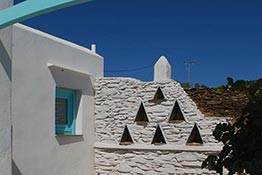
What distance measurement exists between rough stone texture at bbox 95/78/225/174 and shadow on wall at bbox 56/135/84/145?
77 cm

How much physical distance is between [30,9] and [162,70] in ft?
18.8

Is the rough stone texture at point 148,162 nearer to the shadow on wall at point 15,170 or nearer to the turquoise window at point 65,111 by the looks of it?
the turquoise window at point 65,111

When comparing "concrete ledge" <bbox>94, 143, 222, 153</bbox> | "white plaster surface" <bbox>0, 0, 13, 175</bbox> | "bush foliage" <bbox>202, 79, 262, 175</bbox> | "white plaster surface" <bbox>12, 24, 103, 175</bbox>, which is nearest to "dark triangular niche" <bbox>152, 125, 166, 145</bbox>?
"concrete ledge" <bbox>94, 143, 222, 153</bbox>

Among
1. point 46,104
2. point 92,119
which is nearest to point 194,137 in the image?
point 92,119

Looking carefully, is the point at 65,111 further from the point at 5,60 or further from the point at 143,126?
the point at 5,60

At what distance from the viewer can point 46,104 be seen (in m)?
7.28

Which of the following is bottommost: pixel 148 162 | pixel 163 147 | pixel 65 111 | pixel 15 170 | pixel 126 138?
pixel 148 162

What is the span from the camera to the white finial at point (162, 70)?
346 inches

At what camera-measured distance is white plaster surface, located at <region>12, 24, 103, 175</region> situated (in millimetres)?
6473

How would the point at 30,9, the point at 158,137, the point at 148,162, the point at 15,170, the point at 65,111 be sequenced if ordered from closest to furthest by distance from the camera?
the point at 30,9 < the point at 15,170 < the point at 65,111 < the point at 148,162 < the point at 158,137

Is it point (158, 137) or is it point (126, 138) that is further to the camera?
point (126, 138)

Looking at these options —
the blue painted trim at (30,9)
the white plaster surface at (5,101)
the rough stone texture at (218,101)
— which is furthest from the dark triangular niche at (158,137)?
the blue painted trim at (30,9)

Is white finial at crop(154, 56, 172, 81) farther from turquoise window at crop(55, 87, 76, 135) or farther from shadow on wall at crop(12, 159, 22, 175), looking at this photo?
shadow on wall at crop(12, 159, 22, 175)

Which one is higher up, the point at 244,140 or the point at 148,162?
the point at 244,140
